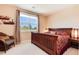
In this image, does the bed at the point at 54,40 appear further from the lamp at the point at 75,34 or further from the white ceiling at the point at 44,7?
the white ceiling at the point at 44,7

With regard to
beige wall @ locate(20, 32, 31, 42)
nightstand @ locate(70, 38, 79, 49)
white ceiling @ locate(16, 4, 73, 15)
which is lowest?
nightstand @ locate(70, 38, 79, 49)

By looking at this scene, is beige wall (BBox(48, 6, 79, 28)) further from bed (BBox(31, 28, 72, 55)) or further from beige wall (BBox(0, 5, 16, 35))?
beige wall (BBox(0, 5, 16, 35))

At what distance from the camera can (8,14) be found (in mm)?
2057

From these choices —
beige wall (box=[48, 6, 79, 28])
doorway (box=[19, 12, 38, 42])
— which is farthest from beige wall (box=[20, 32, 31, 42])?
beige wall (box=[48, 6, 79, 28])

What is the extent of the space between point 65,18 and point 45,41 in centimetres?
61

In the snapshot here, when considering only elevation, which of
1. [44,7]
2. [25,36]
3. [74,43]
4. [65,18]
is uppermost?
[44,7]

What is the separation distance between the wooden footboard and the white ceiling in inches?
18.8

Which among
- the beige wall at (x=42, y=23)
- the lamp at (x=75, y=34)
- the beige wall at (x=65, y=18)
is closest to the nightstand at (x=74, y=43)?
the lamp at (x=75, y=34)

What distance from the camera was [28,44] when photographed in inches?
86.0

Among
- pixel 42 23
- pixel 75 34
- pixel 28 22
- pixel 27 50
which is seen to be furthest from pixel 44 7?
pixel 27 50

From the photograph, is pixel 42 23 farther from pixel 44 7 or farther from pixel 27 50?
pixel 27 50

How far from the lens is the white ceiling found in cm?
211

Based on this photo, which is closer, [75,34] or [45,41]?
[75,34]
